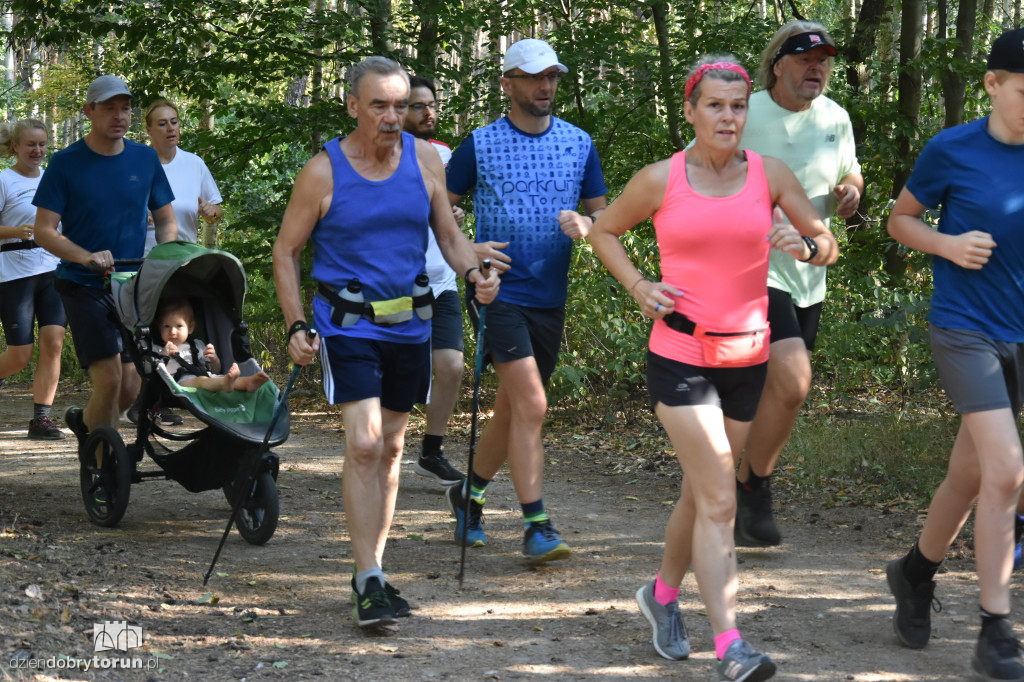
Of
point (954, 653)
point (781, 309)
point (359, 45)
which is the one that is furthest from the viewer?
point (359, 45)

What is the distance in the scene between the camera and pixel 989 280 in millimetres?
4105

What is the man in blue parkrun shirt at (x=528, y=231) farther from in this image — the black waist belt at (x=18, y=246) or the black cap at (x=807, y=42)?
the black waist belt at (x=18, y=246)

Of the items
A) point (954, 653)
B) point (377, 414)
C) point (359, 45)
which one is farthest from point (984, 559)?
point (359, 45)

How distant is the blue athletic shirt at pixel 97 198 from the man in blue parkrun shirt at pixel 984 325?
14.8 ft

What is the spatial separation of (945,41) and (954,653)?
635 cm

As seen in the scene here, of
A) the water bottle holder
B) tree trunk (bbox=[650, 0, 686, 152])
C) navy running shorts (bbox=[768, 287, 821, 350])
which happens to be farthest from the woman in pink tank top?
tree trunk (bbox=[650, 0, 686, 152])

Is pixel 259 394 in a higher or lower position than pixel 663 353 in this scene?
lower

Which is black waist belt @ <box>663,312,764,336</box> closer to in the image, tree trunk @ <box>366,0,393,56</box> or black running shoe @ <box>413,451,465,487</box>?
black running shoe @ <box>413,451,465,487</box>

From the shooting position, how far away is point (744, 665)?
369 cm

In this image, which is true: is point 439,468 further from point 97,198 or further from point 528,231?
point 97,198

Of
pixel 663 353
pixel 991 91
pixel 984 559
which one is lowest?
pixel 984 559

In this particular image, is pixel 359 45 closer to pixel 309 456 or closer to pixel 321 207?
pixel 309 456

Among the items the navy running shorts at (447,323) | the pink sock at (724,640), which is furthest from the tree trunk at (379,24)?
the pink sock at (724,640)

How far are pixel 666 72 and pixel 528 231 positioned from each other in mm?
5673
